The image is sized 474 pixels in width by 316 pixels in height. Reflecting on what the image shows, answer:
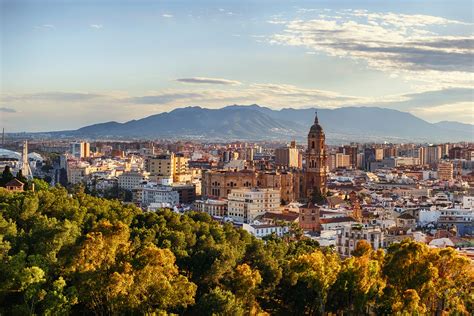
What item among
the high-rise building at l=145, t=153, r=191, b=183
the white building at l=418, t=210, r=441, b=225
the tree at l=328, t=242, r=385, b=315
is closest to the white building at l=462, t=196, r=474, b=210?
the white building at l=418, t=210, r=441, b=225

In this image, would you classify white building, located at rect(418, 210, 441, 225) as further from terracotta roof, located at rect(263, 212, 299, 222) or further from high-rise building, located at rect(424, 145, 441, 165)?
high-rise building, located at rect(424, 145, 441, 165)

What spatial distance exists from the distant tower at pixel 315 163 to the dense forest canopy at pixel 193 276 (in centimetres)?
2562

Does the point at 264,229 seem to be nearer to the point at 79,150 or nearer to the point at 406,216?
the point at 406,216

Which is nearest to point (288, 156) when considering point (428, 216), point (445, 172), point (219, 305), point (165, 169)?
point (445, 172)

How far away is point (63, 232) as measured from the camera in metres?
12.9

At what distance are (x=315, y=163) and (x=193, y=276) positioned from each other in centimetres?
2803

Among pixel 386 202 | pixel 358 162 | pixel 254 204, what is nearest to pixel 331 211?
pixel 254 204

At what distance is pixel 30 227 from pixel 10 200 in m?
1.98

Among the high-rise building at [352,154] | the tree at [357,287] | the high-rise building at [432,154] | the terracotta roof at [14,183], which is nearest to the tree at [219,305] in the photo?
the tree at [357,287]

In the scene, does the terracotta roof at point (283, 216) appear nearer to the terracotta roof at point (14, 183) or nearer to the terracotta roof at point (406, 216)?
the terracotta roof at point (406, 216)

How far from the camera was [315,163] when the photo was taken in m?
41.5

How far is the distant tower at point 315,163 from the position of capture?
4119cm

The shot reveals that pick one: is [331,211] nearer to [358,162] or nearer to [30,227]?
[30,227]

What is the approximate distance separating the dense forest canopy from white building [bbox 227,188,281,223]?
17.2m
